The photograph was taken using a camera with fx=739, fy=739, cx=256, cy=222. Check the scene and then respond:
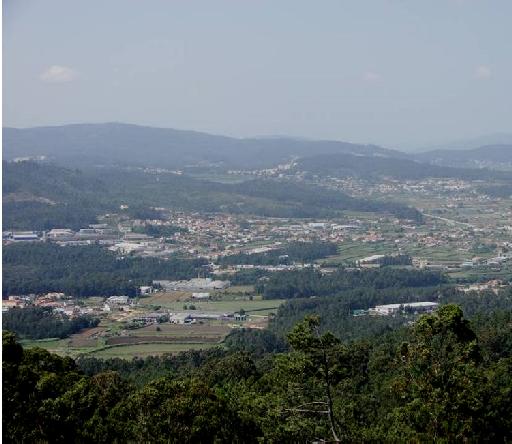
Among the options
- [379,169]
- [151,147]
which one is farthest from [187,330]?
[151,147]

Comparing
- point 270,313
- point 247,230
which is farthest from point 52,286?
point 247,230

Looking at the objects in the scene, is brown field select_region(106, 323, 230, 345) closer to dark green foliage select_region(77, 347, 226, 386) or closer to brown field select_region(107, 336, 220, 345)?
brown field select_region(107, 336, 220, 345)

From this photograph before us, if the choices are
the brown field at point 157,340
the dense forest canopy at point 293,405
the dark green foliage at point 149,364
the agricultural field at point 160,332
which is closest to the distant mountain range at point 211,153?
the agricultural field at point 160,332

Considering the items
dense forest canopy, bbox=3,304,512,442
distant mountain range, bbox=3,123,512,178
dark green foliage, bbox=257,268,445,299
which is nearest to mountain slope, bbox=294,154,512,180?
distant mountain range, bbox=3,123,512,178

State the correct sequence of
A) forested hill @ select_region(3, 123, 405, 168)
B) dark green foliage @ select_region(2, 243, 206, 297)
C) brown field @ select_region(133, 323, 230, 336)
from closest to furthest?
brown field @ select_region(133, 323, 230, 336), dark green foliage @ select_region(2, 243, 206, 297), forested hill @ select_region(3, 123, 405, 168)

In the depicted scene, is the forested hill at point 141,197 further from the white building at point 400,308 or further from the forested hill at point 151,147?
the white building at point 400,308

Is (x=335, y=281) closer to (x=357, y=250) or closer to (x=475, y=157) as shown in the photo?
(x=357, y=250)
